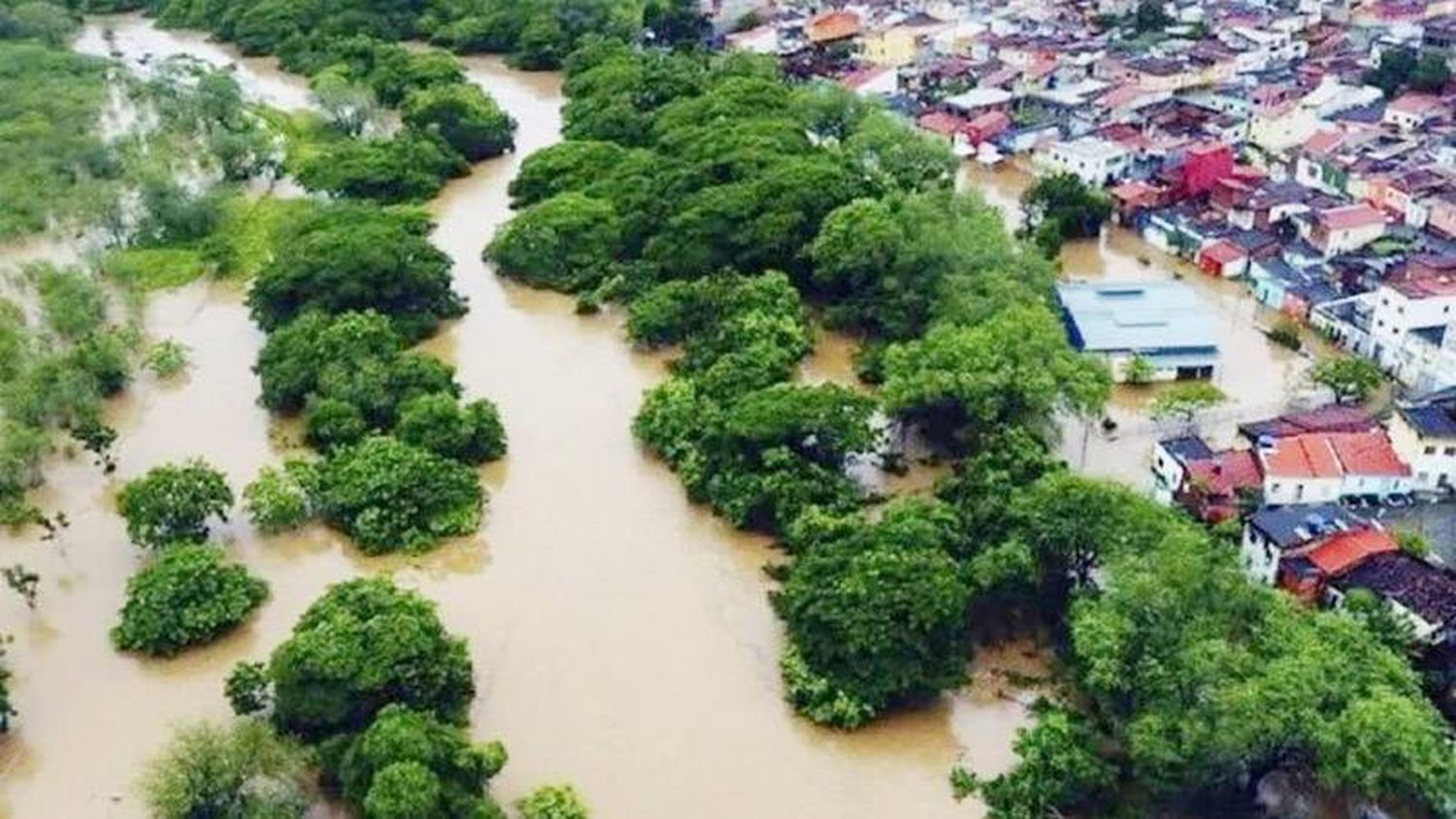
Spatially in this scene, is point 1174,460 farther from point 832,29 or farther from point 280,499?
point 832,29

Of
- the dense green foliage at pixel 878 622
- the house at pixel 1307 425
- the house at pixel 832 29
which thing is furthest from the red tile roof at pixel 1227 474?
the house at pixel 832 29

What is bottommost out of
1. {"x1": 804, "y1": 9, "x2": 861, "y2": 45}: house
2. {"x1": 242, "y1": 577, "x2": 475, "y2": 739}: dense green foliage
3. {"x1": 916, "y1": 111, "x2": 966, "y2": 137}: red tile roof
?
{"x1": 804, "y1": 9, "x2": 861, "y2": 45}: house

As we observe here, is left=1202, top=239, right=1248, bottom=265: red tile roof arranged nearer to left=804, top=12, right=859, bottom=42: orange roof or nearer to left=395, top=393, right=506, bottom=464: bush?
left=395, top=393, right=506, bottom=464: bush

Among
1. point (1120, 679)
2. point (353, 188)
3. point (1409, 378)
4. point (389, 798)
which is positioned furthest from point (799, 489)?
point (353, 188)

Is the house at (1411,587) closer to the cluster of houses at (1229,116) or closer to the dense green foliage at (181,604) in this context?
the cluster of houses at (1229,116)

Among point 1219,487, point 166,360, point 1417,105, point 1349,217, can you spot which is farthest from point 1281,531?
point 1417,105

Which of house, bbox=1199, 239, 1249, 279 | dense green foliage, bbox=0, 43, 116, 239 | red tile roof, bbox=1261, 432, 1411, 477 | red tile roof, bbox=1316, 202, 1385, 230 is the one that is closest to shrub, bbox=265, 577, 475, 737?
red tile roof, bbox=1261, 432, 1411, 477
